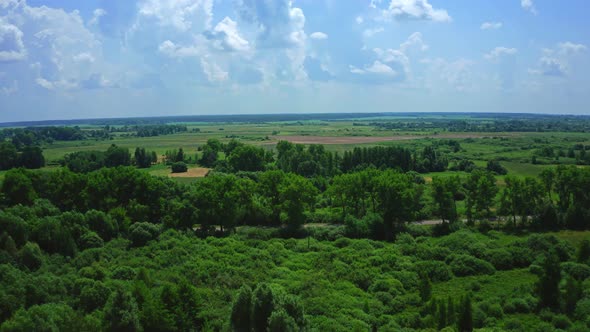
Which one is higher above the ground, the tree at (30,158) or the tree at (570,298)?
the tree at (30,158)

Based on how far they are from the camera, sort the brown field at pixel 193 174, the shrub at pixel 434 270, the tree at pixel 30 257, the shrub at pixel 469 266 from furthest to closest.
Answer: the brown field at pixel 193 174 < the shrub at pixel 469 266 < the shrub at pixel 434 270 < the tree at pixel 30 257

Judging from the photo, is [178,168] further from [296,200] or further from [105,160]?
[296,200]

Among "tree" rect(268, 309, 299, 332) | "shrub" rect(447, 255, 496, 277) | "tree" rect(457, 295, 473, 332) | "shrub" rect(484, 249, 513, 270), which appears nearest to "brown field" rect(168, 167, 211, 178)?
"shrub" rect(447, 255, 496, 277)

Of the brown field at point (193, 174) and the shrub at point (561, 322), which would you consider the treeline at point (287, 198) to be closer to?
the shrub at point (561, 322)

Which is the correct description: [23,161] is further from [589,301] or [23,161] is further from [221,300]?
[589,301]

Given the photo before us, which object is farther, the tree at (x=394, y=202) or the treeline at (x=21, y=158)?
the treeline at (x=21, y=158)

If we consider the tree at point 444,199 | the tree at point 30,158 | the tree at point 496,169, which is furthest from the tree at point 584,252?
the tree at point 30,158

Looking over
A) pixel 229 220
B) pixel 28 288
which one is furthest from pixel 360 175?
pixel 28 288
